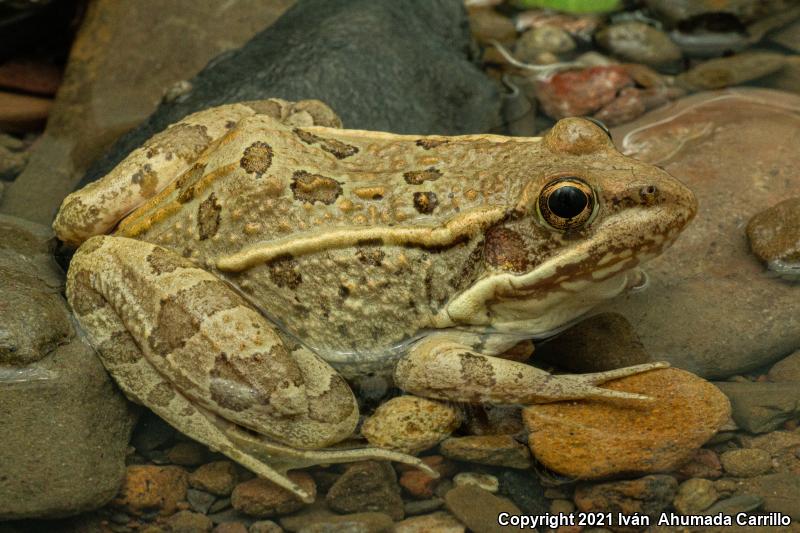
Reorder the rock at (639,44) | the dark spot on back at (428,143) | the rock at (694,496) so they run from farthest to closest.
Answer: the rock at (639,44)
the dark spot on back at (428,143)
the rock at (694,496)

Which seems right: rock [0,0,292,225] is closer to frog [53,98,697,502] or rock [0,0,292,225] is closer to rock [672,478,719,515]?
frog [53,98,697,502]

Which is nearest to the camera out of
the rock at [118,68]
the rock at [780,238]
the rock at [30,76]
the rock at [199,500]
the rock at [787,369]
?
the rock at [199,500]

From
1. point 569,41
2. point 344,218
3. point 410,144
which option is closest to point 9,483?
point 344,218

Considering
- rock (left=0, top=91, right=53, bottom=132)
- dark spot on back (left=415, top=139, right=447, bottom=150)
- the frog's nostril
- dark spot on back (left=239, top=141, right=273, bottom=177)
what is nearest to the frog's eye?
the frog's nostril

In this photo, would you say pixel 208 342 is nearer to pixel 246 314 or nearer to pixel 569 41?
pixel 246 314

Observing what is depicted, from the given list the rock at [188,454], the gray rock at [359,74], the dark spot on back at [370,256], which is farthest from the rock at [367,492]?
the gray rock at [359,74]

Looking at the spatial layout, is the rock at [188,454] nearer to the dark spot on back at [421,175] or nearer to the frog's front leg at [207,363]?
the frog's front leg at [207,363]

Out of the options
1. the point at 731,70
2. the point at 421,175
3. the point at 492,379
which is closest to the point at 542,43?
the point at 731,70
